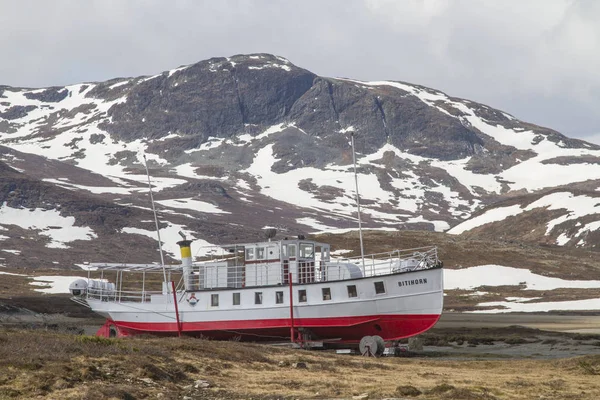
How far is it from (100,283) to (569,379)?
33.7 meters

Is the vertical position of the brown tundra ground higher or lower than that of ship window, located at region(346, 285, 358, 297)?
lower

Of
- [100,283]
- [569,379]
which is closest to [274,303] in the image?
[100,283]

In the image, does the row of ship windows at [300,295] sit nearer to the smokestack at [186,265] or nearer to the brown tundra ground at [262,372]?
the smokestack at [186,265]

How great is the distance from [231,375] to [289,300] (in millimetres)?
17843

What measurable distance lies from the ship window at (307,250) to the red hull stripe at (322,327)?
15.2ft

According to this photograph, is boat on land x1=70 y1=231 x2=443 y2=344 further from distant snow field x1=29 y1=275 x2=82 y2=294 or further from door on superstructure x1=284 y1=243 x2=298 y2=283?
distant snow field x1=29 y1=275 x2=82 y2=294

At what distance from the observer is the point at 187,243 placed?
52.9 metres

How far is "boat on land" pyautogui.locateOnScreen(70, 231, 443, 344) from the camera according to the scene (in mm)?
44562

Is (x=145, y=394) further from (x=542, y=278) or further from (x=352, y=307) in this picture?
(x=542, y=278)

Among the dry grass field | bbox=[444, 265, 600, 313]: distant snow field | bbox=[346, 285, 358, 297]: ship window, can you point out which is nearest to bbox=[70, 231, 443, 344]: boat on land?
bbox=[346, 285, 358, 297]: ship window

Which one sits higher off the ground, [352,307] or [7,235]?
[7,235]

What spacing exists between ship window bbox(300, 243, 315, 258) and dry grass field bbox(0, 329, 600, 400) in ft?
44.5

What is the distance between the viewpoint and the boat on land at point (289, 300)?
4456 cm

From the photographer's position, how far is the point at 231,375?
28.9 m
